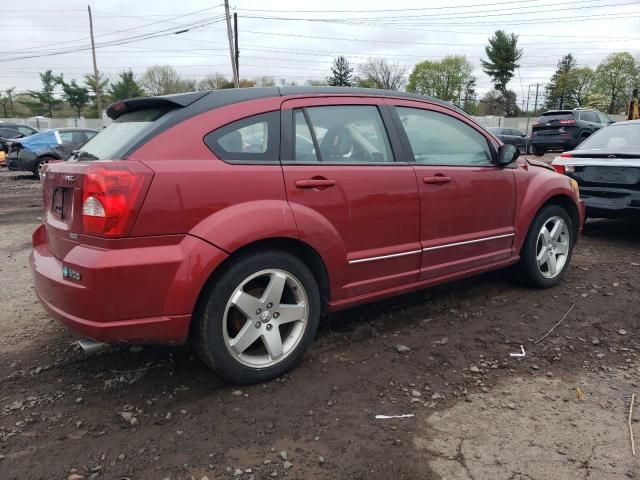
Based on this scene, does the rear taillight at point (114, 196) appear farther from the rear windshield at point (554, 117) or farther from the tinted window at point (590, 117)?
the tinted window at point (590, 117)

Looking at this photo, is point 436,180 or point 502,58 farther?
point 502,58

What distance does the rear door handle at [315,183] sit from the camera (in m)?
3.02

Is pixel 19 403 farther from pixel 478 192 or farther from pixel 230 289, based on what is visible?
pixel 478 192

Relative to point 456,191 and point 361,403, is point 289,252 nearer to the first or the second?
point 361,403

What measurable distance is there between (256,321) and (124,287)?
755mm

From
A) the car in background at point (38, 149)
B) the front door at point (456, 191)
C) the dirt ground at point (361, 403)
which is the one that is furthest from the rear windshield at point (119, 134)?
the car in background at point (38, 149)

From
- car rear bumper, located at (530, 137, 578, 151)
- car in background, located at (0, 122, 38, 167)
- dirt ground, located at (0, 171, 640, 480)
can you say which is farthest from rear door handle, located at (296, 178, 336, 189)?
car in background, located at (0, 122, 38, 167)

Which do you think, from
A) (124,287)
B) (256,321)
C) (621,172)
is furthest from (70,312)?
(621,172)

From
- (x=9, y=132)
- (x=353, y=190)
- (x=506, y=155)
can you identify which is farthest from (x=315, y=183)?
(x=9, y=132)

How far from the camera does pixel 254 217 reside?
2.79 m

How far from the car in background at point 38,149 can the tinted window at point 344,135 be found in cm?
1344

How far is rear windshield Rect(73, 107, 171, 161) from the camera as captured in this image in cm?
281

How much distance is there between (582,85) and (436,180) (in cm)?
8379

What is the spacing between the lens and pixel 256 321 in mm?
2926
